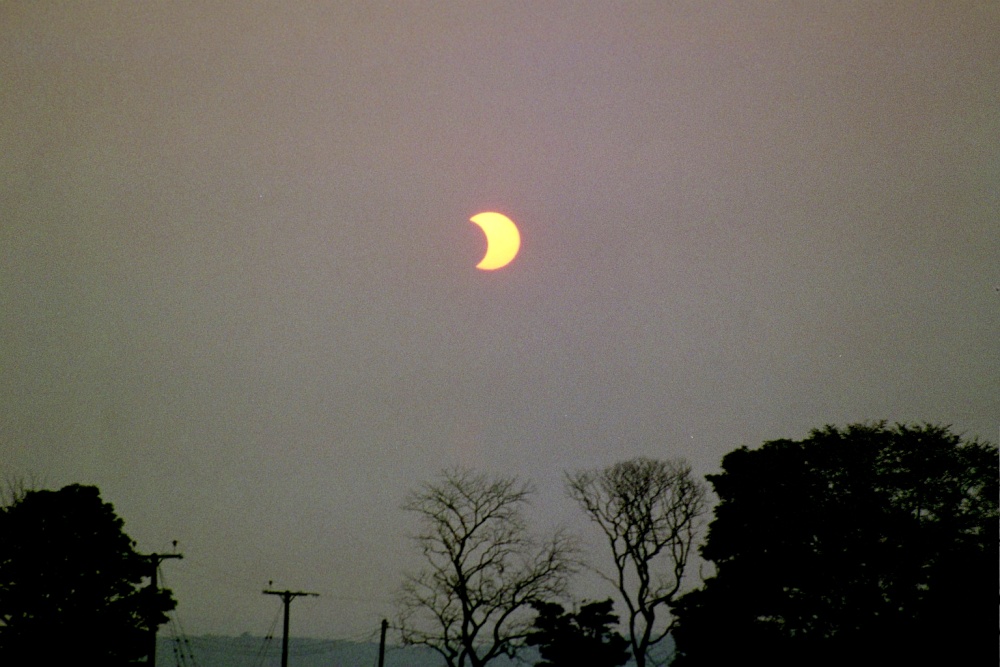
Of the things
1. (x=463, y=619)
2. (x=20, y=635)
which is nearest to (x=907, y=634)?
(x=463, y=619)

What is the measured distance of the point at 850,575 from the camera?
37.5m

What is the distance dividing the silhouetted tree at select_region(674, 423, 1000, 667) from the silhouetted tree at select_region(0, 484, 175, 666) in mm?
24331

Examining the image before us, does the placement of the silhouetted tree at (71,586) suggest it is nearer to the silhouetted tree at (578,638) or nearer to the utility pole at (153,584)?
the utility pole at (153,584)

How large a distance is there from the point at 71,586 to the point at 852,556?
32703mm

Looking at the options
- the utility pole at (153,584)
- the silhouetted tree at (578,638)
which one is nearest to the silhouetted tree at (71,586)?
the utility pole at (153,584)

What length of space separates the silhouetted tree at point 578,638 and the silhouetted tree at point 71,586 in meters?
19.8

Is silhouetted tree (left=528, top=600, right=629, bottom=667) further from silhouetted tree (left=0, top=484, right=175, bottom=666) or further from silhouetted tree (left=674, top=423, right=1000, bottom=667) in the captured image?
silhouetted tree (left=0, top=484, right=175, bottom=666)

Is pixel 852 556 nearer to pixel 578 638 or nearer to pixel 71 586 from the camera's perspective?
pixel 578 638

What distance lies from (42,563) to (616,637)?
28968 mm

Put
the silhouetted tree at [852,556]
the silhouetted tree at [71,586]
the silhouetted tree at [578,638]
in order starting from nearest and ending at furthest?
1. the silhouetted tree at [852,556]
2. the silhouetted tree at [71,586]
3. the silhouetted tree at [578,638]

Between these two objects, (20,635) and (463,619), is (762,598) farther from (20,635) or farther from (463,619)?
(20,635)

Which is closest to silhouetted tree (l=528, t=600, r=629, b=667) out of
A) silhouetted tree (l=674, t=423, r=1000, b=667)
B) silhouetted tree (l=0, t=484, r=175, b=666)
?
silhouetted tree (l=674, t=423, r=1000, b=667)

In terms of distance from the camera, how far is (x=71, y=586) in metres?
38.8

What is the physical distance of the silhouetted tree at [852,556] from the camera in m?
34.5
